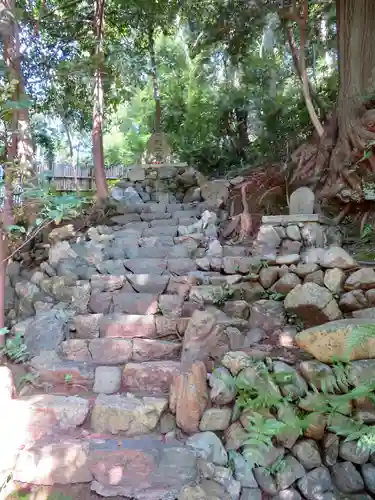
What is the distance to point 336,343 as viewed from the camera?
7.70ft

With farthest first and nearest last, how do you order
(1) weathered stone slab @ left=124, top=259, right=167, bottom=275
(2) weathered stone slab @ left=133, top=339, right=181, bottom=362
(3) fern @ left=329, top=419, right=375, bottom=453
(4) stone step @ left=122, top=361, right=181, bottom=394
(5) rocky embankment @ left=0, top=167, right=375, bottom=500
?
1. (1) weathered stone slab @ left=124, top=259, right=167, bottom=275
2. (2) weathered stone slab @ left=133, top=339, right=181, bottom=362
3. (4) stone step @ left=122, top=361, right=181, bottom=394
4. (5) rocky embankment @ left=0, top=167, right=375, bottom=500
5. (3) fern @ left=329, top=419, right=375, bottom=453

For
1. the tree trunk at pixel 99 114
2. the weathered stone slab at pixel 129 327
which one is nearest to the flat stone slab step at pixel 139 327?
the weathered stone slab at pixel 129 327

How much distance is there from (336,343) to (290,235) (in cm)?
185

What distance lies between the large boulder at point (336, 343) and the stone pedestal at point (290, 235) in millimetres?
1540

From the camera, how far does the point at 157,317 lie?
325cm

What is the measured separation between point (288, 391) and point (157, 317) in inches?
50.6

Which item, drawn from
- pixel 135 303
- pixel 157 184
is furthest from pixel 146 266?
pixel 157 184

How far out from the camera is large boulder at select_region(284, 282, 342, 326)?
282 centimetres

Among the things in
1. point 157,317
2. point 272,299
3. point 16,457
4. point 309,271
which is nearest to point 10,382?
point 16,457

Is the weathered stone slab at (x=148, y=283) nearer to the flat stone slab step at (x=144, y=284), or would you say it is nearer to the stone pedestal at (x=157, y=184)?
the flat stone slab step at (x=144, y=284)

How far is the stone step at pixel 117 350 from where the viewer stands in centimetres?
301

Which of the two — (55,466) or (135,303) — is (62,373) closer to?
(55,466)

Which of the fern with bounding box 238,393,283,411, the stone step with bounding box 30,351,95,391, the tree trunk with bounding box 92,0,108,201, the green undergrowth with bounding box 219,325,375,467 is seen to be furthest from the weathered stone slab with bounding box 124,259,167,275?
the tree trunk with bounding box 92,0,108,201

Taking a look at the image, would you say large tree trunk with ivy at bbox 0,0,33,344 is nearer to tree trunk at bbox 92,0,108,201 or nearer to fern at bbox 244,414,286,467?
tree trunk at bbox 92,0,108,201
